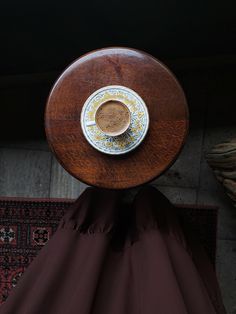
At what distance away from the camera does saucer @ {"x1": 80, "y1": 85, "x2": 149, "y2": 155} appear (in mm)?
871

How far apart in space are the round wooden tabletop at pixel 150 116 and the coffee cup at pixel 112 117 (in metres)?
0.05

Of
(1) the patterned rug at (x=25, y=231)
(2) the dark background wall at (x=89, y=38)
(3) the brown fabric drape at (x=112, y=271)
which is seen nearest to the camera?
(3) the brown fabric drape at (x=112, y=271)

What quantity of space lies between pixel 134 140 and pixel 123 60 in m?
0.20

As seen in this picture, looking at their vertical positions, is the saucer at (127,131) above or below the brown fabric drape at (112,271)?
above

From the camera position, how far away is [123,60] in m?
0.90

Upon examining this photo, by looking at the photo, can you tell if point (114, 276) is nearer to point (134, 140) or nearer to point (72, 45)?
point (134, 140)

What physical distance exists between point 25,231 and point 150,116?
72 cm

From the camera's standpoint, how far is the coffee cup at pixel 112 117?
2.84 feet

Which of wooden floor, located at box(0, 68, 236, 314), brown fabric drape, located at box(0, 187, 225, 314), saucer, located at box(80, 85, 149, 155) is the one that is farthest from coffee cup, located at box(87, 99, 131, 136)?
wooden floor, located at box(0, 68, 236, 314)

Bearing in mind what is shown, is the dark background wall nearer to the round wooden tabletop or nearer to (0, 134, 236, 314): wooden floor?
(0, 134, 236, 314): wooden floor

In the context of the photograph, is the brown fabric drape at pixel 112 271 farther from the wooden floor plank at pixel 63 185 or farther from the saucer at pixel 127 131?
the wooden floor plank at pixel 63 185

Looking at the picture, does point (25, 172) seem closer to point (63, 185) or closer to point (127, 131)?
point (63, 185)

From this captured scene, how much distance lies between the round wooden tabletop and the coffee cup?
0.15 ft

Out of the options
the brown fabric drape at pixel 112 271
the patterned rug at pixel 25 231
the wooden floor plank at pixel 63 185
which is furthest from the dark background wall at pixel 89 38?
the brown fabric drape at pixel 112 271
